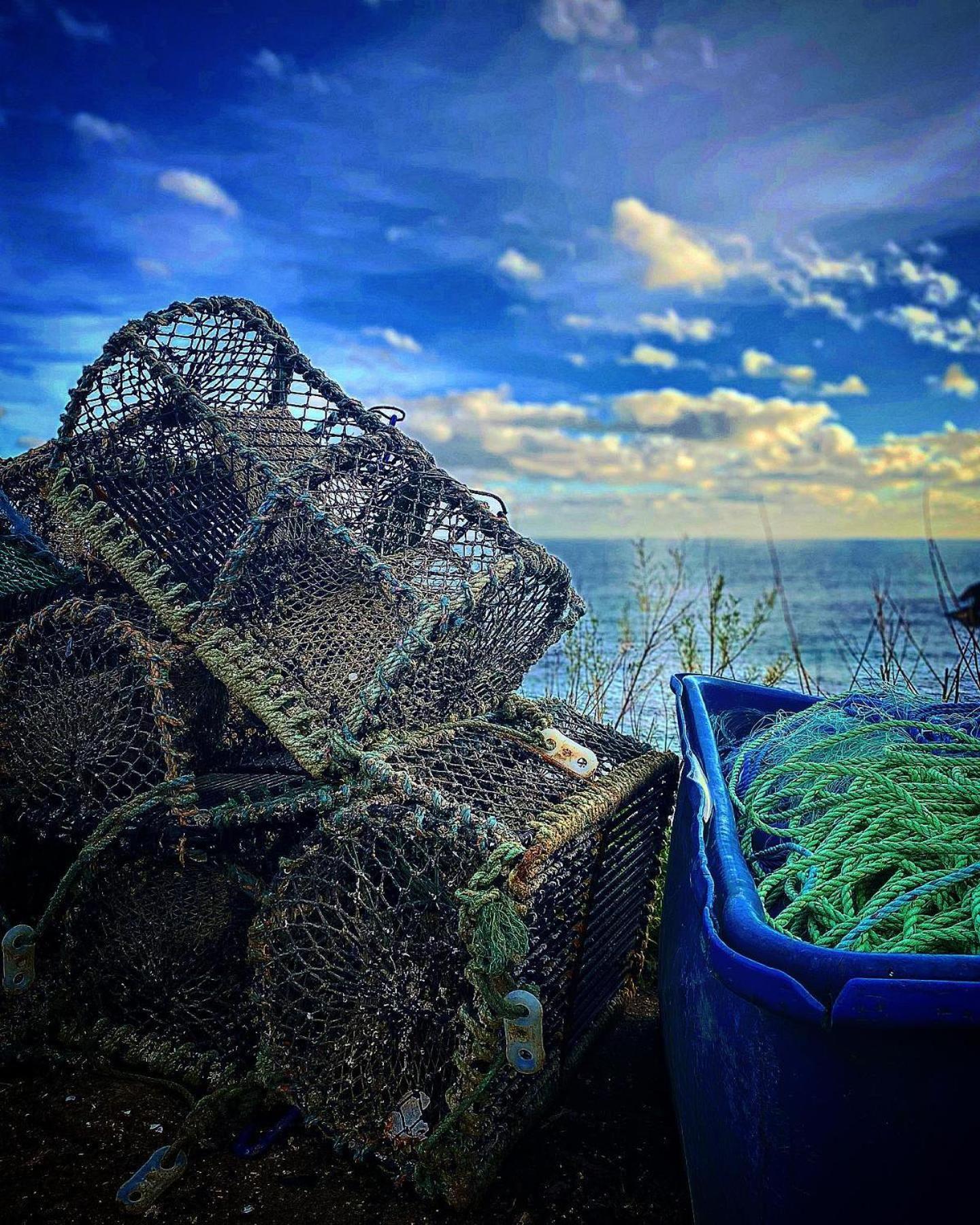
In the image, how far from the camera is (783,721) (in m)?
2.26

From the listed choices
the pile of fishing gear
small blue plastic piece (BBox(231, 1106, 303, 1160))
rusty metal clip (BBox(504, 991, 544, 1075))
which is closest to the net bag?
the pile of fishing gear

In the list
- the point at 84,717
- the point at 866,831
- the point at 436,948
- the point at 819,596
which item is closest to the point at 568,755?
the point at 436,948

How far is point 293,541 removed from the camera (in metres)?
2.34

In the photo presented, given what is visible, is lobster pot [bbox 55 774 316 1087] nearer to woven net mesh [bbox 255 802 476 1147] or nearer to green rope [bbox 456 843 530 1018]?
woven net mesh [bbox 255 802 476 1147]

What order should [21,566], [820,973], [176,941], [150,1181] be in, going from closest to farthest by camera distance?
[820,973] < [150,1181] < [176,941] < [21,566]

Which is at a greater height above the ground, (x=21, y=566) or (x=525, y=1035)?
(x=21, y=566)

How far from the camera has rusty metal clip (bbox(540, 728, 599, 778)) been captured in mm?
2178

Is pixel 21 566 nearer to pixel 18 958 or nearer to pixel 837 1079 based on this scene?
pixel 18 958

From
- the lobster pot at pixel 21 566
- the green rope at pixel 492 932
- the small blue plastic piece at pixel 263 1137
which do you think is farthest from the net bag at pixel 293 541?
the small blue plastic piece at pixel 263 1137

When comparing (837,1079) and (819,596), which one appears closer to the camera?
(837,1079)

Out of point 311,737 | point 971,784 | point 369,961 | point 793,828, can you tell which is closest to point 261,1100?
point 369,961

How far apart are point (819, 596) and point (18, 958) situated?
3935 cm

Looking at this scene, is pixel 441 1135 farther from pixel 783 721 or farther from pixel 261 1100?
pixel 783 721

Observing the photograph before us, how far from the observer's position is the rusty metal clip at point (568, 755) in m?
2.18
